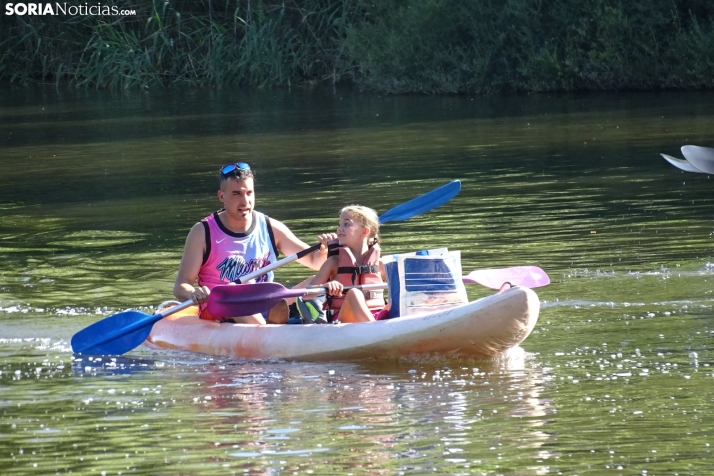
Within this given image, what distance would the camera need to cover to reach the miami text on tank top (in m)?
7.38

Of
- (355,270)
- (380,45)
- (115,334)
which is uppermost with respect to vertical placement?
(380,45)

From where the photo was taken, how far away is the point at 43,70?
3092 centimetres

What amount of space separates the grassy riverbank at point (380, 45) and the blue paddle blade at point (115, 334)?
17516mm

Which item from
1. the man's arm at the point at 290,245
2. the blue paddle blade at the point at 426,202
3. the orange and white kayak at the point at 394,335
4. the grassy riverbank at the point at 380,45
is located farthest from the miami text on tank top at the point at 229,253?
the grassy riverbank at the point at 380,45

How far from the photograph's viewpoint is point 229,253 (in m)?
7.43

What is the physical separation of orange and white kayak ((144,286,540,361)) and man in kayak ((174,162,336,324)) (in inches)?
7.4

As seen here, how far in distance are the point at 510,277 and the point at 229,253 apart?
160 centimetres

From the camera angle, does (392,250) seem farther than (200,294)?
Yes

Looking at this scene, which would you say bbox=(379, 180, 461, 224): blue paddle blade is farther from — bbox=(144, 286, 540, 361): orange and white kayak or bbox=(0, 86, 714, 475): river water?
bbox=(144, 286, 540, 361): orange and white kayak

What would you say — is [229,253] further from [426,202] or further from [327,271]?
[426,202]

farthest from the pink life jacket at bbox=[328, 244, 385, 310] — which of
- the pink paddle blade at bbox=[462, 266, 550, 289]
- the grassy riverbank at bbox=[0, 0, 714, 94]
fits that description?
the grassy riverbank at bbox=[0, 0, 714, 94]

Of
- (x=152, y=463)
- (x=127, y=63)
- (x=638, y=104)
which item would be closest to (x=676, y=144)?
(x=638, y=104)

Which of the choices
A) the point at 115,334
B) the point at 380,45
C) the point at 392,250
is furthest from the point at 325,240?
the point at 380,45

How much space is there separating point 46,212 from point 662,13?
14.4 metres
